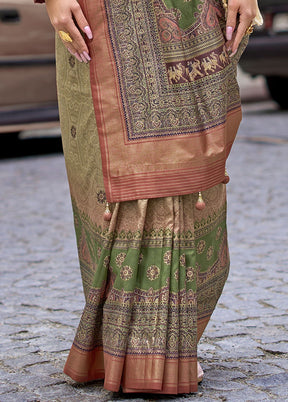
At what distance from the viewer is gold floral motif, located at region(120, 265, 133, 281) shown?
7.80 feet

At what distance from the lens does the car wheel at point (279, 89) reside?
1097 centimetres

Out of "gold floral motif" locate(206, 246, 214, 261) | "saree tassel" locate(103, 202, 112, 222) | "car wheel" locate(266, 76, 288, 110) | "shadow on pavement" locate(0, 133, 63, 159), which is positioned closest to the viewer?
"saree tassel" locate(103, 202, 112, 222)

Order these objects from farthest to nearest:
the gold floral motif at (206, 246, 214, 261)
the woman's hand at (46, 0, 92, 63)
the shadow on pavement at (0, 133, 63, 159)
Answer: the shadow on pavement at (0, 133, 63, 159) → the gold floral motif at (206, 246, 214, 261) → the woman's hand at (46, 0, 92, 63)

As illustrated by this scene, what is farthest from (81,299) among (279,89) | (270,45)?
(279,89)

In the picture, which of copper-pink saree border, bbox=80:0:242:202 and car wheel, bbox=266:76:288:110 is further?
car wheel, bbox=266:76:288:110

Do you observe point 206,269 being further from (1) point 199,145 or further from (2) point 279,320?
(2) point 279,320

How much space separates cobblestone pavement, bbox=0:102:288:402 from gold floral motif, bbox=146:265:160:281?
13.9 inches

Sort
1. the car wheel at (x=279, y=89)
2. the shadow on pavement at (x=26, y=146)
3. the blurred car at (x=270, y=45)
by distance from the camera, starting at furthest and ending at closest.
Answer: the car wheel at (x=279, y=89), the blurred car at (x=270, y=45), the shadow on pavement at (x=26, y=146)

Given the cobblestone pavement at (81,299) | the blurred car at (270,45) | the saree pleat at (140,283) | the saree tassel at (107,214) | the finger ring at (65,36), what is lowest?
the cobblestone pavement at (81,299)

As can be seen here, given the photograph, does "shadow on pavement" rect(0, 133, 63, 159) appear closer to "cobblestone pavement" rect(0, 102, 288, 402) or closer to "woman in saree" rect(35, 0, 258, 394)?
"cobblestone pavement" rect(0, 102, 288, 402)

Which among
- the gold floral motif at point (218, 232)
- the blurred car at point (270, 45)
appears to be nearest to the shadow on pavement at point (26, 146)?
→ the blurred car at point (270, 45)

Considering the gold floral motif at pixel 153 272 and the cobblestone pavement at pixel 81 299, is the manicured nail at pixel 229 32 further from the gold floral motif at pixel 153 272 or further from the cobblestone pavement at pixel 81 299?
the cobblestone pavement at pixel 81 299

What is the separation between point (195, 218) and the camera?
97.3 inches

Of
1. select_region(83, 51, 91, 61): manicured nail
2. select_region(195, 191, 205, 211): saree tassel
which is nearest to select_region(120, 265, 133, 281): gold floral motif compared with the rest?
select_region(195, 191, 205, 211): saree tassel
